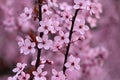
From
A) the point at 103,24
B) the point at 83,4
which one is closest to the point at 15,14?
the point at 103,24

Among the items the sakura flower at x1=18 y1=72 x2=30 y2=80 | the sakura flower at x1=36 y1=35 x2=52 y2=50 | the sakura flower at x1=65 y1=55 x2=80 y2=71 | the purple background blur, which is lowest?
the sakura flower at x1=18 y1=72 x2=30 y2=80

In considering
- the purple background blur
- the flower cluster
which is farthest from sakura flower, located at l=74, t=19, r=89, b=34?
the purple background blur

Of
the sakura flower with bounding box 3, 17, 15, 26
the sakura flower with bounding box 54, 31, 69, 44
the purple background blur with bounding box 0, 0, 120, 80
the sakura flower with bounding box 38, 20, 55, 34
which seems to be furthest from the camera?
the purple background blur with bounding box 0, 0, 120, 80

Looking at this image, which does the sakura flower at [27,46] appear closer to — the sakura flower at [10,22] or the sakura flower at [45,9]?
the sakura flower at [45,9]

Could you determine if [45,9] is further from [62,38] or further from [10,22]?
[10,22]

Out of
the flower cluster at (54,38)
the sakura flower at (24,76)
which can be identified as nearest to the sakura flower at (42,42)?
the flower cluster at (54,38)

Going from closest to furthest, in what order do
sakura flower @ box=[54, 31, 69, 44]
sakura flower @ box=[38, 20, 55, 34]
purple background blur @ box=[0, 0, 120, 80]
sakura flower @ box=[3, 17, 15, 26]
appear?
sakura flower @ box=[38, 20, 55, 34]
sakura flower @ box=[54, 31, 69, 44]
sakura flower @ box=[3, 17, 15, 26]
purple background blur @ box=[0, 0, 120, 80]

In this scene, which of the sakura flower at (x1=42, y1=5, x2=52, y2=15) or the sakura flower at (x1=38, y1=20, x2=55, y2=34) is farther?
the sakura flower at (x1=42, y1=5, x2=52, y2=15)

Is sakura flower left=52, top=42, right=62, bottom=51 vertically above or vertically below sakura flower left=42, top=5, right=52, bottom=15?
below

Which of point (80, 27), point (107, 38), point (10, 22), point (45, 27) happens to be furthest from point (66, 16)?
point (107, 38)

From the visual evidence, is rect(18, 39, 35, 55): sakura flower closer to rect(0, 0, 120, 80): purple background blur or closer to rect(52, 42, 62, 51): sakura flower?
rect(52, 42, 62, 51): sakura flower

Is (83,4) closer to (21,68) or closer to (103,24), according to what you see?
(21,68)

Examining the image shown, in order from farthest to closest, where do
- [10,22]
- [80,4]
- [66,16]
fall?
[10,22] → [66,16] → [80,4]
